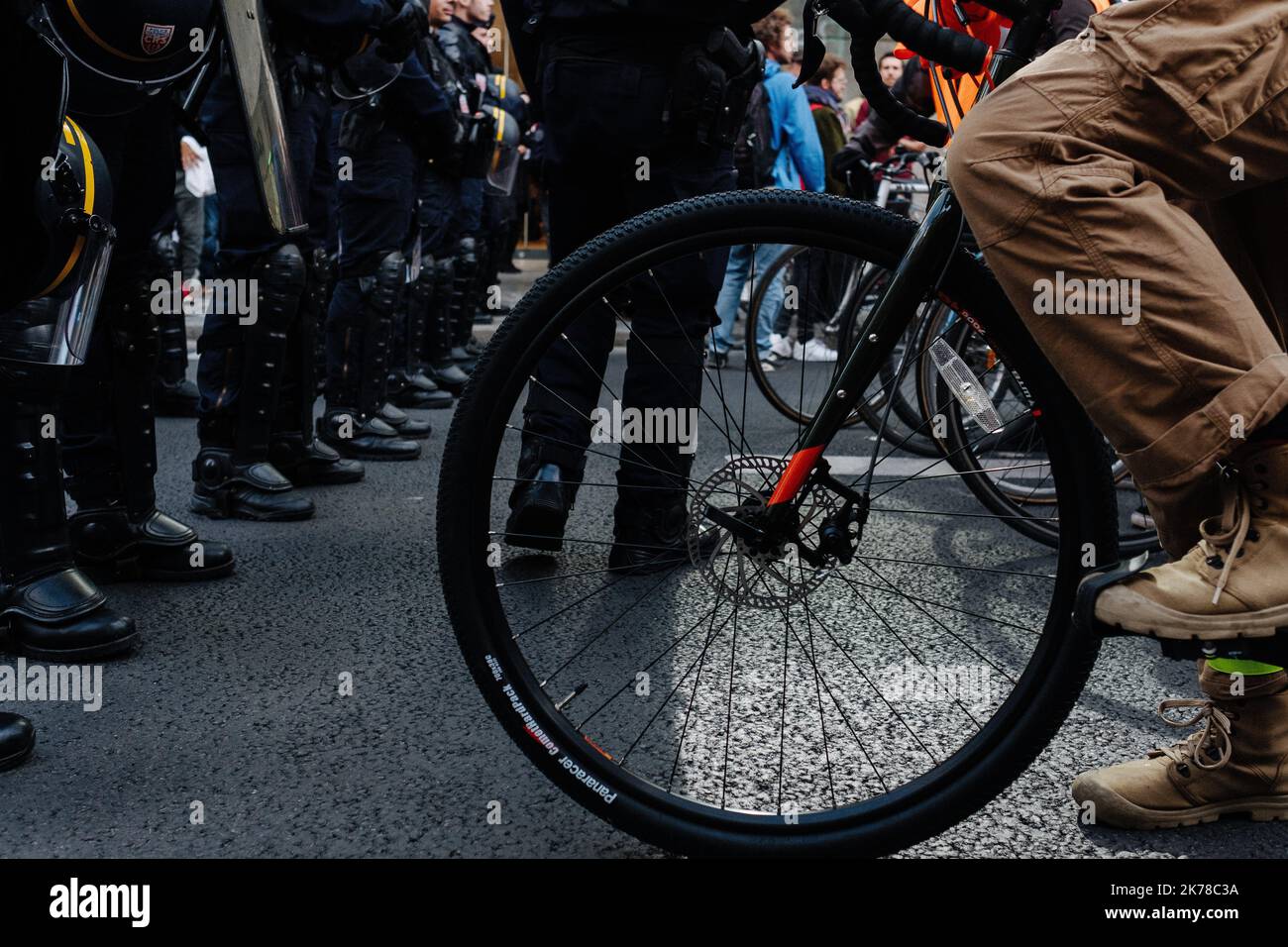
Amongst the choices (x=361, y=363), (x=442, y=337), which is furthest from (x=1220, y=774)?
(x=442, y=337)

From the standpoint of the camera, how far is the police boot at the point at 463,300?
7172 millimetres

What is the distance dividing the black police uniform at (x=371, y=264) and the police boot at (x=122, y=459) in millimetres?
1692

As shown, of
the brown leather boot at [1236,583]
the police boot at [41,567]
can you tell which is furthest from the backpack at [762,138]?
the brown leather boot at [1236,583]

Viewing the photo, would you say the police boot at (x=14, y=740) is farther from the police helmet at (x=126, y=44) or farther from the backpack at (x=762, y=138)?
the backpack at (x=762, y=138)

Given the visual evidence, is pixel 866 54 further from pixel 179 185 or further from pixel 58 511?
pixel 179 185

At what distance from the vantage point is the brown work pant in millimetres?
1554

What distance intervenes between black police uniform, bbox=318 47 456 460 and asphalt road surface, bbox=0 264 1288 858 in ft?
5.59

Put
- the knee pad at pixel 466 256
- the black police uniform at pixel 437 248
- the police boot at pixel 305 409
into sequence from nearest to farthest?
the police boot at pixel 305 409, the black police uniform at pixel 437 248, the knee pad at pixel 466 256

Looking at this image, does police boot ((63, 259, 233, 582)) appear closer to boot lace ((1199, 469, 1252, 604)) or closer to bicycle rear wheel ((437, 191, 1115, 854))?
bicycle rear wheel ((437, 191, 1115, 854))

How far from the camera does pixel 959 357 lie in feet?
6.84

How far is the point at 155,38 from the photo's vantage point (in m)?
2.63

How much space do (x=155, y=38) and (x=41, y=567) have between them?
1.08 meters
